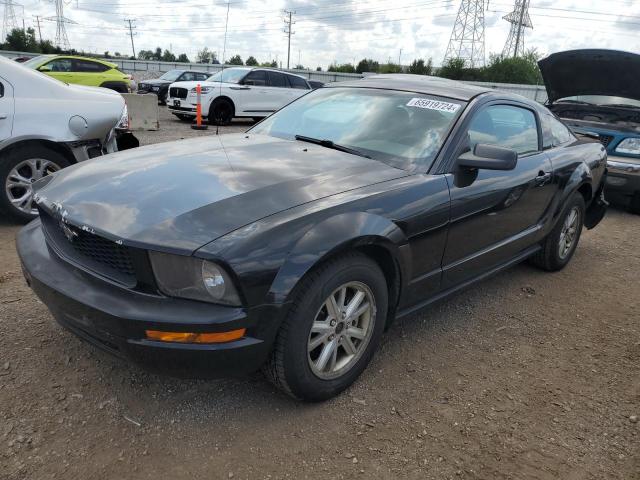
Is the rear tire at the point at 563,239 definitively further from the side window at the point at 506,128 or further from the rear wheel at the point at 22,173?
the rear wheel at the point at 22,173

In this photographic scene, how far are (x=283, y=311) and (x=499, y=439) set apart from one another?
1.22 m

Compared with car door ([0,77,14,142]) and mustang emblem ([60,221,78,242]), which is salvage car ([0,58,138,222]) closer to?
car door ([0,77,14,142])

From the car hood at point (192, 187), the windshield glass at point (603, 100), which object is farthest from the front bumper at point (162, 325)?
the windshield glass at point (603, 100)

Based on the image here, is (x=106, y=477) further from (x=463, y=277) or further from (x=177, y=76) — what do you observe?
(x=177, y=76)

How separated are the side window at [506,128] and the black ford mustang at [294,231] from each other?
17mm

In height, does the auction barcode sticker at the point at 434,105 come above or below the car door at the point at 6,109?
above

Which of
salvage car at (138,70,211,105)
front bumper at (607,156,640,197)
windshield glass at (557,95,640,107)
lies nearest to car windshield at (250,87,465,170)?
front bumper at (607,156,640,197)

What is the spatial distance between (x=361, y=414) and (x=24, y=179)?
3.88m

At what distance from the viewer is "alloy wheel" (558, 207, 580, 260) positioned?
446 cm

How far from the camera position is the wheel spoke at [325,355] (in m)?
2.42

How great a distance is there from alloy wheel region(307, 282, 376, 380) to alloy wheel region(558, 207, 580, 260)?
262 cm

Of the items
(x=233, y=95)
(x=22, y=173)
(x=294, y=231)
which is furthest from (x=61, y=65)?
(x=294, y=231)

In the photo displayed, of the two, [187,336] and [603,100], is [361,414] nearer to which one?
[187,336]

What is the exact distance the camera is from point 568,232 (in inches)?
181
